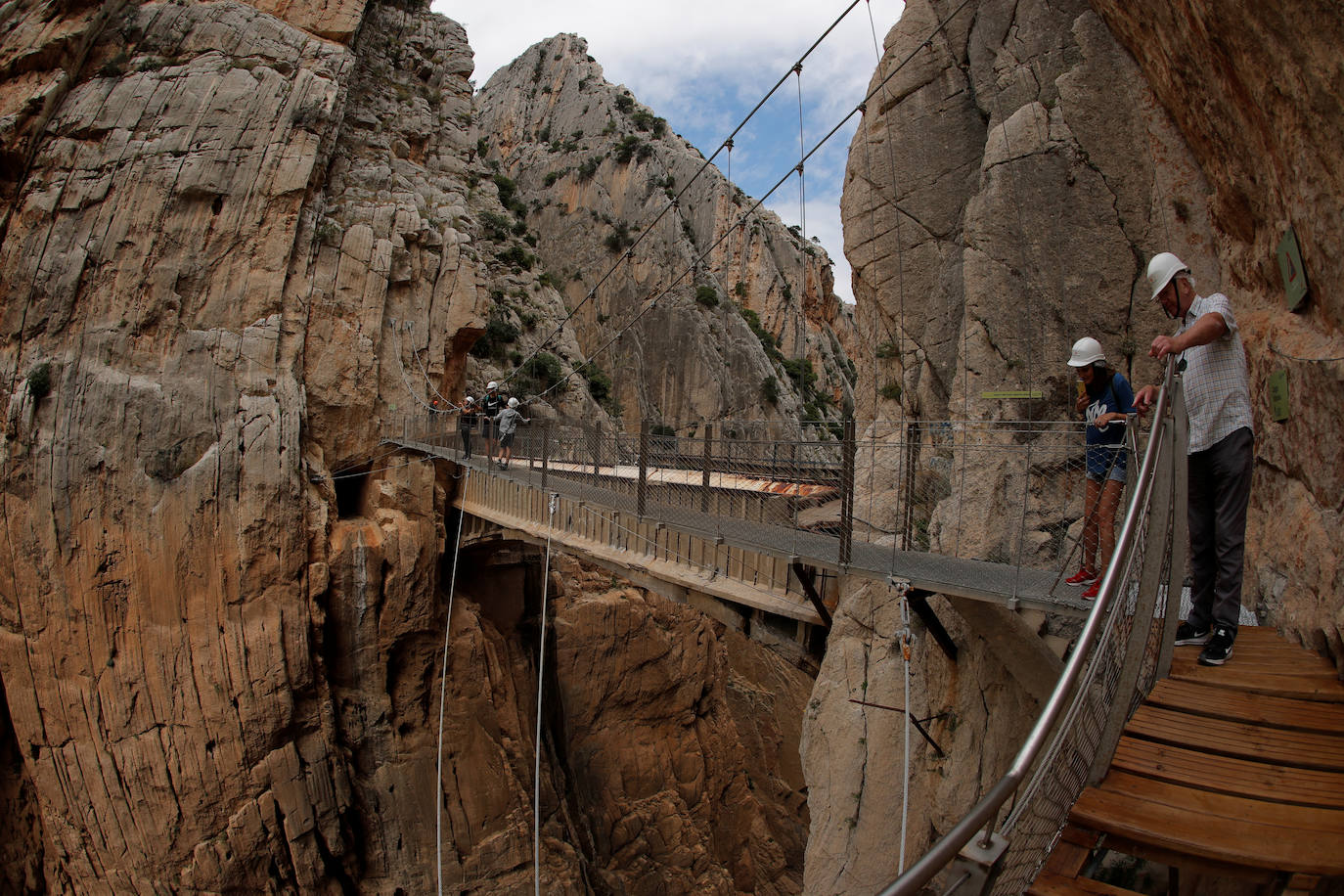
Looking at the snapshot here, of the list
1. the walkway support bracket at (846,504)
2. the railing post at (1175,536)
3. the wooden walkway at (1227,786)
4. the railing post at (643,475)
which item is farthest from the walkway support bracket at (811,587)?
the wooden walkway at (1227,786)

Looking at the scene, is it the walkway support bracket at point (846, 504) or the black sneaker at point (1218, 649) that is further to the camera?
the walkway support bracket at point (846, 504)

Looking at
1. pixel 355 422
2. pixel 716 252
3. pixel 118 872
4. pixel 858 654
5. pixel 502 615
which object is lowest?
pixel 118 872

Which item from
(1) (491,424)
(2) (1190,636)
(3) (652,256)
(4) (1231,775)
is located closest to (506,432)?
(1) (491,424)

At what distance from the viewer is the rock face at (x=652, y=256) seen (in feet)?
99.8

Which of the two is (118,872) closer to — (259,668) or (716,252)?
(259,668)

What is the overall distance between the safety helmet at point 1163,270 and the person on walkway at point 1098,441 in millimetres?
435

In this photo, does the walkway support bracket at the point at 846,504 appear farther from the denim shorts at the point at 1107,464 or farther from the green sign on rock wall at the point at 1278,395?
the green sign on rock wall at the point at 1278,395

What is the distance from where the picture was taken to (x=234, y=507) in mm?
9789

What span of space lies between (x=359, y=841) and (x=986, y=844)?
11516mm

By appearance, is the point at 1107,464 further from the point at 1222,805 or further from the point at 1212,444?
the point at 1222,805

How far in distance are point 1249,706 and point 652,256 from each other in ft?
106

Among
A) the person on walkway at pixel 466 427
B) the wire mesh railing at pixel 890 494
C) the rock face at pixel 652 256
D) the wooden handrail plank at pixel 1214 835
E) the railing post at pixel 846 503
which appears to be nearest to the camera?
the wooden handrail plank at pixel 1214 835

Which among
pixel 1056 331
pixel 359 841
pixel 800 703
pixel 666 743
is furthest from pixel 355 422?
pixel 800 703

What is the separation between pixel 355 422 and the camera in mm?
11570
